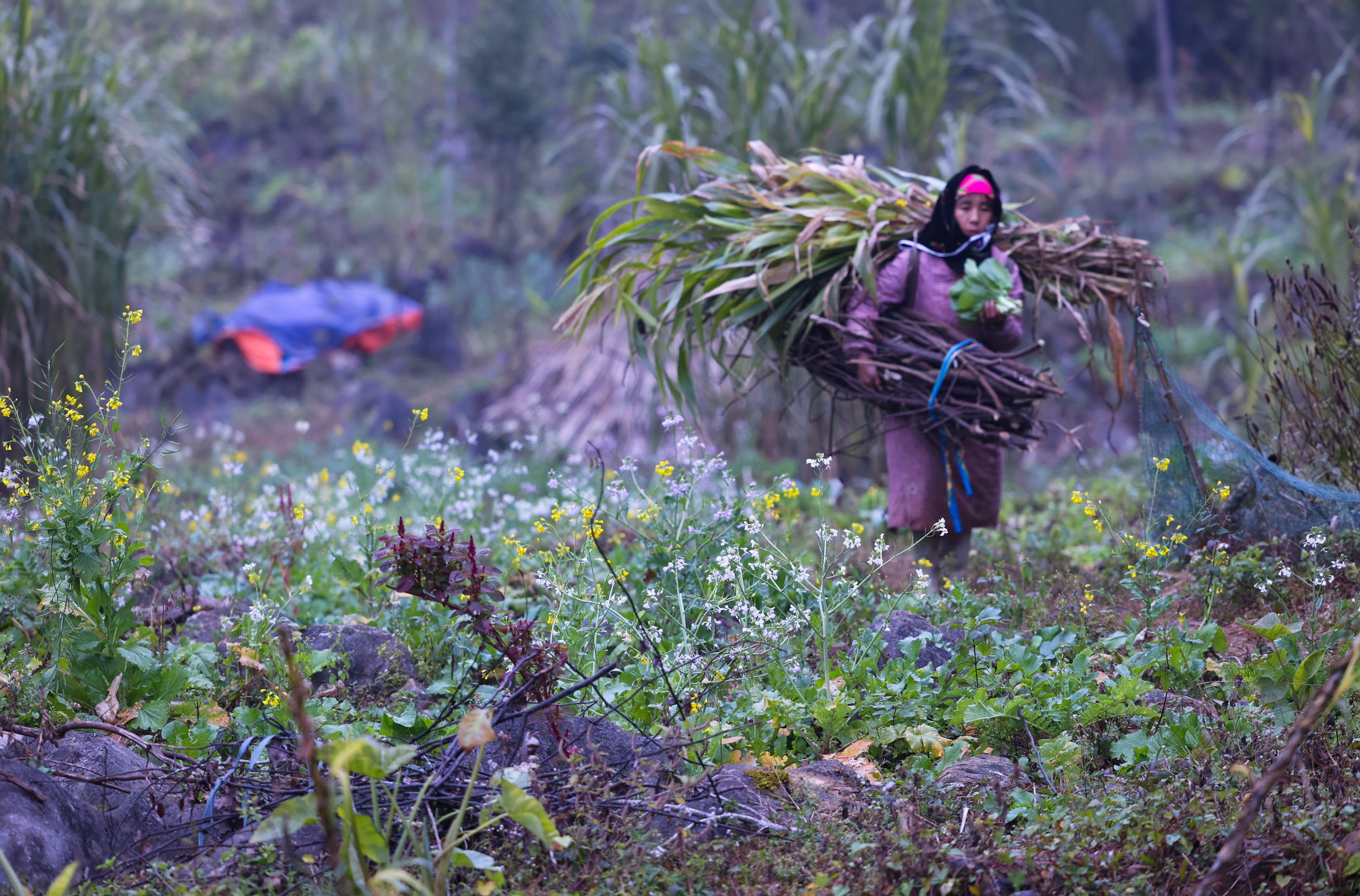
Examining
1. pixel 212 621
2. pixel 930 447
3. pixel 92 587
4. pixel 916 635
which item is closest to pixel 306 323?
pixel 212 621

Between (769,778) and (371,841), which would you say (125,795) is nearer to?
(371,841)

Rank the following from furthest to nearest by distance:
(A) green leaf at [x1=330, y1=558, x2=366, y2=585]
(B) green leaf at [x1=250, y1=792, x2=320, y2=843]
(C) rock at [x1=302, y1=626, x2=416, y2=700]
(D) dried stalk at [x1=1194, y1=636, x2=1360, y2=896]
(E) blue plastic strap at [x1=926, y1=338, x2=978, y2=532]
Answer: (E) blue plastic strap at [x1=926, y1=338, x2=978, y2=532], (A) green leaf at [x1=330, y1=558, x2=366, y2=585], (C) rock at [x1=302, y1=626, x2=416, y2=700], (B) green leaf at [x1=250, y1=792, x2=320, y2=843], (D) dried stalk at [x1=1194, y1=636, x2=1360, y2=896]

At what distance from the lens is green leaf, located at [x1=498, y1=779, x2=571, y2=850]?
189 cm

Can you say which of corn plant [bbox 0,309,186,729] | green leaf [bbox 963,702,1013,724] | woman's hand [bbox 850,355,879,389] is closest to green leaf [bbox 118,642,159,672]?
corn plant [bbox 0,309,186,729]

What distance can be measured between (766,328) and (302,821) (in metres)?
2.82

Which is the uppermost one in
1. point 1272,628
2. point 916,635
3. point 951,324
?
point 951,324

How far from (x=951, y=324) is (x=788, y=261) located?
27.7 inches

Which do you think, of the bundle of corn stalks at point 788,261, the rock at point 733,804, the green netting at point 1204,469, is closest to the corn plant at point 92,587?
the rock at point 733,804

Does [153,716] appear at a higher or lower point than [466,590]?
lower

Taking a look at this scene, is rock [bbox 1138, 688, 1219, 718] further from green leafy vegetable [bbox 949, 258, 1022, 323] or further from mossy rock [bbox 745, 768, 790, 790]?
green leafy vegetable [bbox 949, 258, 1022, 323]

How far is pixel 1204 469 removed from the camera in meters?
4.00

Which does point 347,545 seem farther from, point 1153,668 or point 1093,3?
point 1093,3

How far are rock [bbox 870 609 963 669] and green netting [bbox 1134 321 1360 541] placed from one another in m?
0.96

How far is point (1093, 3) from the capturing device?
794 inches
